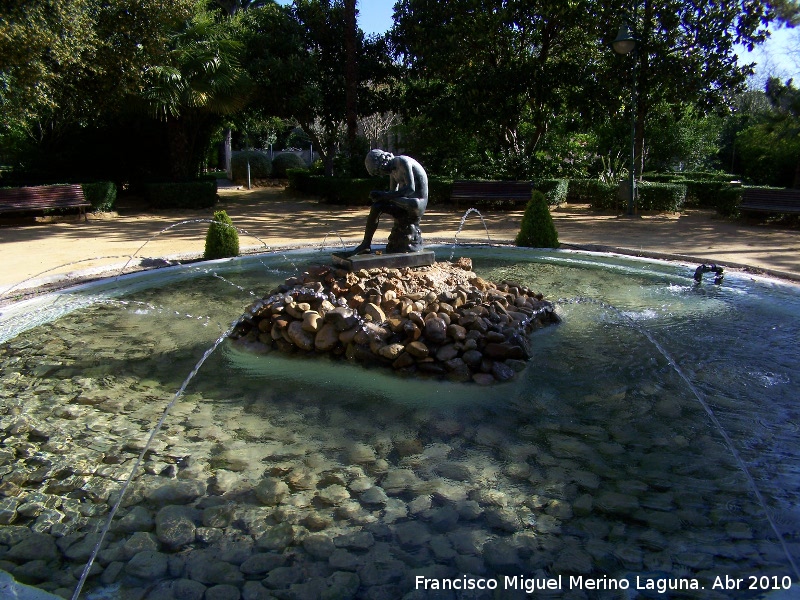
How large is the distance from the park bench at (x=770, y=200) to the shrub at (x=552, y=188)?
517 cm

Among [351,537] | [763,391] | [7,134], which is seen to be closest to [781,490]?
[763,391]

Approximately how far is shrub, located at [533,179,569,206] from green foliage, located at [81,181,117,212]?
457 inches

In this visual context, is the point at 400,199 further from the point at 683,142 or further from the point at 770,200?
the point at 683,142

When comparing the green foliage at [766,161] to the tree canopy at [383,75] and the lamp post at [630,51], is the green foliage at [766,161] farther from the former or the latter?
the lamp post at [630,51]

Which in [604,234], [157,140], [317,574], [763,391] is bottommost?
[317,574]

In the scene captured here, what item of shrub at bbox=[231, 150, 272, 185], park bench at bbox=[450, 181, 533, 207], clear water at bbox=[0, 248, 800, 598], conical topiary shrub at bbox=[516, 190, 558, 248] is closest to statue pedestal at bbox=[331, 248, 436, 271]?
clear water at bbox=[0, 248, 800, 598]

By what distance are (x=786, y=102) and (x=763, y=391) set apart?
42.8 ft

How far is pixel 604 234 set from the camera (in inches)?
503

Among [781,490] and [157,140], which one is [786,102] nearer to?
[781,490]

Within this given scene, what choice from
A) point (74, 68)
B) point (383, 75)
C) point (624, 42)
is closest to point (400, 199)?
point (624, 42)

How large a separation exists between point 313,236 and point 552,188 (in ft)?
27.0

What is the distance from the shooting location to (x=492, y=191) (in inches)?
682

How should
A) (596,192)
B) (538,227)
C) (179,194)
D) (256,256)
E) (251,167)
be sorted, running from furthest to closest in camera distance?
(251,167), (179,194), (596,192), (538,227), (256,256)

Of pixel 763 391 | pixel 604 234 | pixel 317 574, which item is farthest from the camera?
pixel 604 234
